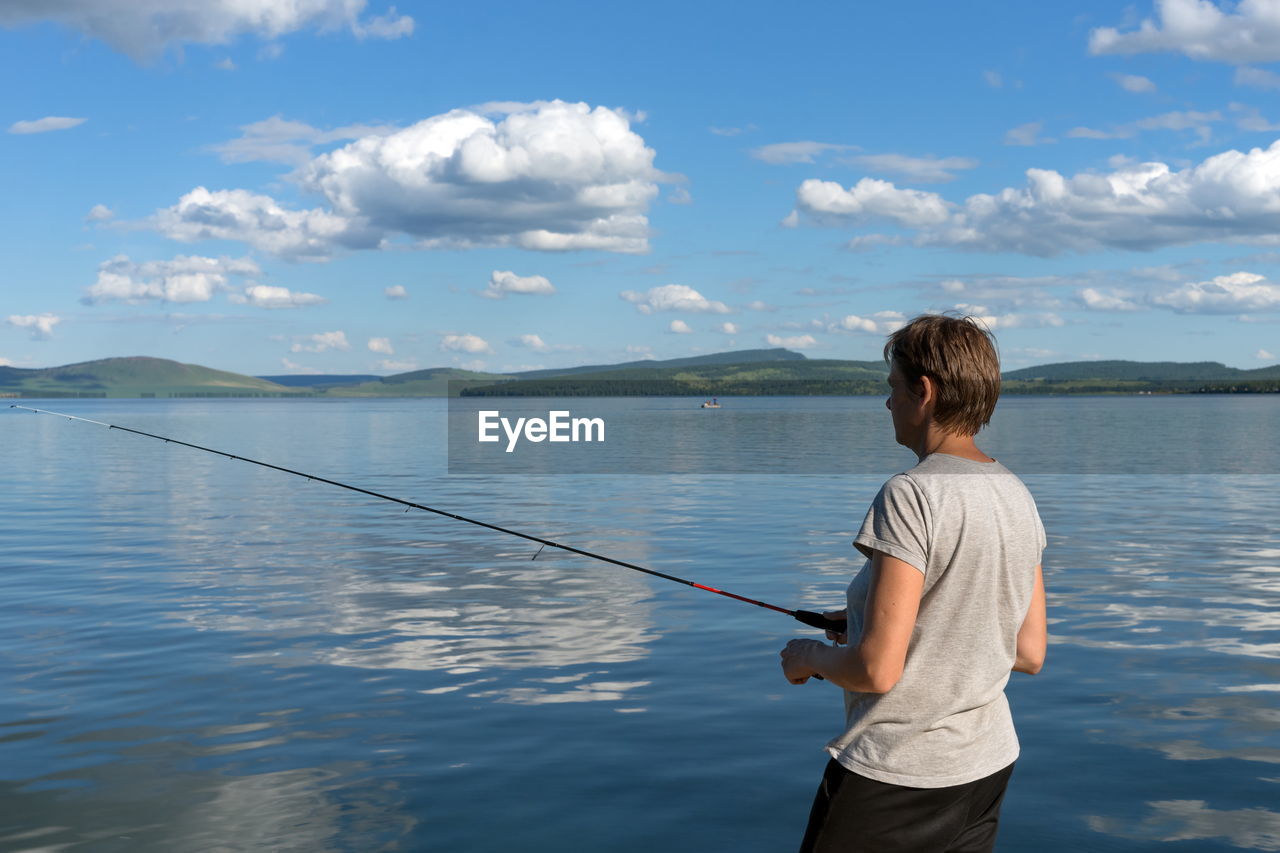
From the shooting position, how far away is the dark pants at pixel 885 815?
3336mm

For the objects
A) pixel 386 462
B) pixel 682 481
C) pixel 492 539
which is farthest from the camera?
pixel 386 462

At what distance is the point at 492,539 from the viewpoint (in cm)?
2202

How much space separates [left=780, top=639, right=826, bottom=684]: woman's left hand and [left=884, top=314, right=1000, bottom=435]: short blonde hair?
2.40ft

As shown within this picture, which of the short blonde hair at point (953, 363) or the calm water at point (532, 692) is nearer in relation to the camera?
the short blonde hair at point (953, 363)

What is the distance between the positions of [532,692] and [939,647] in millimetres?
6984

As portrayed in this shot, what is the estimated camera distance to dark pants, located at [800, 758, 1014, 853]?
10.9 feet

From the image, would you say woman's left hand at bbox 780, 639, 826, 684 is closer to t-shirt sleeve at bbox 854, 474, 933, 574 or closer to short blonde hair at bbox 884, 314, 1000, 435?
t-shirt sleeve at bbox 854, 474, 933, 574

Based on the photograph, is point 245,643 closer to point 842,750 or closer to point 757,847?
point 757,847

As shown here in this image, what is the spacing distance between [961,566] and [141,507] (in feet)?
93.9

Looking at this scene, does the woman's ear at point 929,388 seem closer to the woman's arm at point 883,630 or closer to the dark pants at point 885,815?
the woman's arm at point 883,630

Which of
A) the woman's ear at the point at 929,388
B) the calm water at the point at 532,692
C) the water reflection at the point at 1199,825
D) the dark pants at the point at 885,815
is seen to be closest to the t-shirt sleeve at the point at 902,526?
the woman's ear at the point at 929,388

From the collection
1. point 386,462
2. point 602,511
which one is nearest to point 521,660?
point 602,511

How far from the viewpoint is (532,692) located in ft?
32.4

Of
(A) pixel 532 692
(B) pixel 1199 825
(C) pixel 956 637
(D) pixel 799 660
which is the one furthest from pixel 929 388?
(A) pixel 532 692
